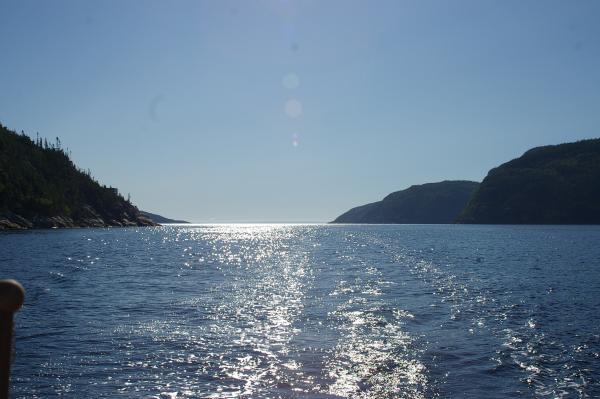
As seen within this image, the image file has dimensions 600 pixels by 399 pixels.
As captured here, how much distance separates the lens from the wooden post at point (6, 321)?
187 inches

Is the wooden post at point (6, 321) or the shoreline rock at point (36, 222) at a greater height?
the shoreline rock at point (36, 222)

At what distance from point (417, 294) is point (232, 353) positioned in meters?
21.4

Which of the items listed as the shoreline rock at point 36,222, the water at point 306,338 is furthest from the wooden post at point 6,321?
the shoreline rock at point 36,222

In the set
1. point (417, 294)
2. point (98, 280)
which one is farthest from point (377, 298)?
point (98, 280)

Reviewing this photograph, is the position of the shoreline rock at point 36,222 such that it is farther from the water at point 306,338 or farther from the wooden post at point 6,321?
the wooden post at point 6,321

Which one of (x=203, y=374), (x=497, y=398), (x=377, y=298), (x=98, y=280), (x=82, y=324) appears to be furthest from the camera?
(x=98, y=280)

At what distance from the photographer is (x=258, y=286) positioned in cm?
4288

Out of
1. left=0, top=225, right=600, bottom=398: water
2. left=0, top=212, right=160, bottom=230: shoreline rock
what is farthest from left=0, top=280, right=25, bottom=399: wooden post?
left=0, top=212, right=160, bottom=230: shoreline rock

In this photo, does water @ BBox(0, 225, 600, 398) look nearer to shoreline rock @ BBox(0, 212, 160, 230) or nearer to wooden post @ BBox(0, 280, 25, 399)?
wooden post @ BBox(0, 280, 25, 399)

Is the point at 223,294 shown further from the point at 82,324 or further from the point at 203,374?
the point at 203,374

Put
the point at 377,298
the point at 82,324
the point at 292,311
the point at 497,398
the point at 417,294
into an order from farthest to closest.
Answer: the point at 417,294 < the point at 377,298 < the point at 292,311 < the point at 82,324 < the point at 497,398

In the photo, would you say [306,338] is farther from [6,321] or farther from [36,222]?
[36,222]

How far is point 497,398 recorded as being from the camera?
15.6 m

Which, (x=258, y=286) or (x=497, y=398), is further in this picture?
(x=258, y=286)
